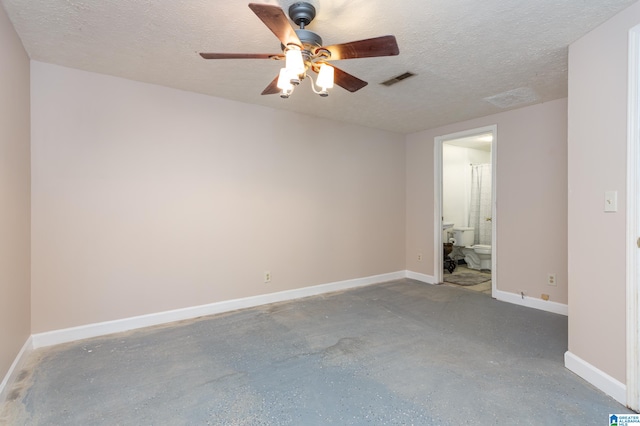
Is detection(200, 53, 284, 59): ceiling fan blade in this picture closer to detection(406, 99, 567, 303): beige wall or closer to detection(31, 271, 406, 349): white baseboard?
detection(31, 271, 406, 349): white baseboard

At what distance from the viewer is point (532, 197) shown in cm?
351

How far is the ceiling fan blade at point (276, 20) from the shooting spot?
4.26ft

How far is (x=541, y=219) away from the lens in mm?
3443

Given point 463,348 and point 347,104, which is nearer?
point 463,348

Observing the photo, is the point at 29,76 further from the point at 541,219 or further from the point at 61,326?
the point at 541,219

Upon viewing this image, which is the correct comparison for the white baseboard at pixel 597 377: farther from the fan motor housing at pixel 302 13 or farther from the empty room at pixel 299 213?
the fan motor housing at pixel 302 13

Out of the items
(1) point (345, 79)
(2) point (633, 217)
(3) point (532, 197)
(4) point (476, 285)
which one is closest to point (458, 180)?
(4) point (476, 285)

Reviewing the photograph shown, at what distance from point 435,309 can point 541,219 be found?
158 centimetres

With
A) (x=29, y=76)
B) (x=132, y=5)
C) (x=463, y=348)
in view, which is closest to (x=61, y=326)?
(x=29, y=76)

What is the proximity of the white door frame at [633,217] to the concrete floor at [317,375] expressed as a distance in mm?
242

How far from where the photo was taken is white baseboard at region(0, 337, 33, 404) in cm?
181

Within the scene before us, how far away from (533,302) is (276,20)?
385 cm
